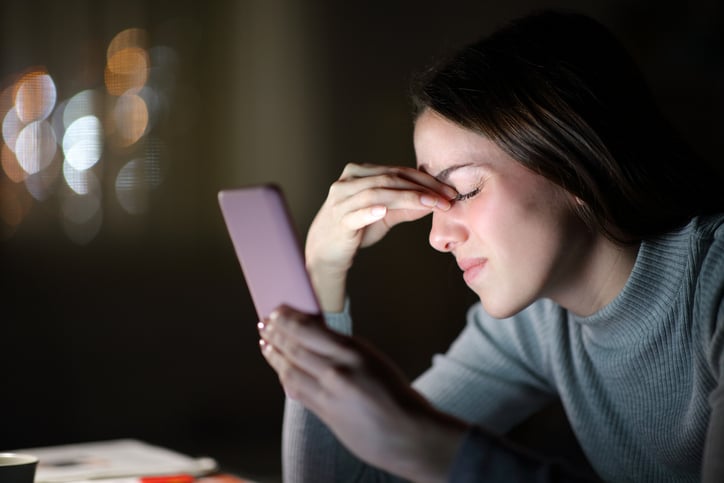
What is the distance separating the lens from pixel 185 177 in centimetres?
402

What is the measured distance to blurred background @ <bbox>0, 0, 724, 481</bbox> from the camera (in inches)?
138

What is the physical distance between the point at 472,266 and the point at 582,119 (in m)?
0.22

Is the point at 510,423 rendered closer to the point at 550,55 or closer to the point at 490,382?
the point at 490,382

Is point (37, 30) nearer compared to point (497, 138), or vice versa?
point (497, 138)

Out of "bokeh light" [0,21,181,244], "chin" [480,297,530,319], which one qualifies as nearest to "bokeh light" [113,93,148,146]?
"bokeh light" [0,21,181,244]

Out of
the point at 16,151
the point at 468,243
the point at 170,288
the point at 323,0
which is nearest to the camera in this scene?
the point at 468,243

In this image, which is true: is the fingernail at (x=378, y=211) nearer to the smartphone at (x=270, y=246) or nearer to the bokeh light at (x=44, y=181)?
the smartphone at (x=270, y=246)

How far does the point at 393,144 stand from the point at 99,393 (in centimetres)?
171

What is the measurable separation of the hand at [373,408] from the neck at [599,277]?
474 mm

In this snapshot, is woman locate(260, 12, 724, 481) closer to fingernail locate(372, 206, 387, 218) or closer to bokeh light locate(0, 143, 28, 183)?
fingernail locate(372, 206, 387, 218)

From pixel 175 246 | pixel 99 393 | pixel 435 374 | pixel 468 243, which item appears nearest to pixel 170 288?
pixel 175 246

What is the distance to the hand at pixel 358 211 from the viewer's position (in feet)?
3.44

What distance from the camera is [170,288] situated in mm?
3838

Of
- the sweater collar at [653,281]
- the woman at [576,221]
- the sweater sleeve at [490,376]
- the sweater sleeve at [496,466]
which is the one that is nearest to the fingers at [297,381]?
the sweater sleeve at [496,466]
